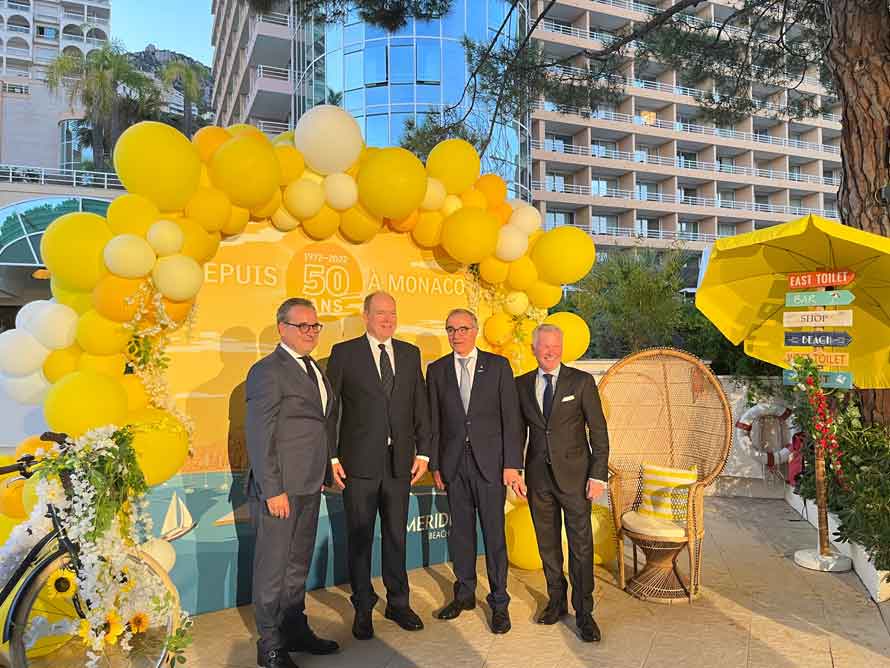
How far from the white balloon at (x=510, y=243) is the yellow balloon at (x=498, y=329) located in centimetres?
48

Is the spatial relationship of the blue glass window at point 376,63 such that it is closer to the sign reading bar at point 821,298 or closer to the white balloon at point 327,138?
the white balloon at point 327,138

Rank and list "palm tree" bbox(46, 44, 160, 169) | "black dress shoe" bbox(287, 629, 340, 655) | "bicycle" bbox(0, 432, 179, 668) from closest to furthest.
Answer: "bicycle" bbox(0, 432, 179, 668) → "black dress shoe" bbox(287, 629, 340, 655) → "palm tree" bbox(46, 44, 160, 169)

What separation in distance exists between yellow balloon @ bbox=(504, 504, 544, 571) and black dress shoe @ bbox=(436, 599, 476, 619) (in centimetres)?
78

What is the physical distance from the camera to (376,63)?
1909 cm

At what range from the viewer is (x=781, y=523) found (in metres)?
5.68

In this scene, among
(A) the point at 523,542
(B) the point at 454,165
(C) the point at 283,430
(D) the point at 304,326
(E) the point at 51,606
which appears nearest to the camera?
(E) the point at 51,606

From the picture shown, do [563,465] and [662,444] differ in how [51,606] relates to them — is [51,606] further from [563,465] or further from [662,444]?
[662,444]

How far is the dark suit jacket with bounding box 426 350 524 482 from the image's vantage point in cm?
361

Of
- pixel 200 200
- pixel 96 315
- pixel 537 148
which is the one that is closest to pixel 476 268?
pixel 200 200

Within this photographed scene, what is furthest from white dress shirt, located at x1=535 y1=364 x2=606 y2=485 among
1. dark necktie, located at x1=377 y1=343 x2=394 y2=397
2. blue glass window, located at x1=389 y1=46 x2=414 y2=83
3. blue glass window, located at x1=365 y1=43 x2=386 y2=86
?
blue glass window, located at x1=365 y1=43 x2=386 y2=86

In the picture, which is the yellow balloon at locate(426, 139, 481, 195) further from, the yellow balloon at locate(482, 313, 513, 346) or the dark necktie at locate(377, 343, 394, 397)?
the dark necktie at locate(377, 343, 394, 397)

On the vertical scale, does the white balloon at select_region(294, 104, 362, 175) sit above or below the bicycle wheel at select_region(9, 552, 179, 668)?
above

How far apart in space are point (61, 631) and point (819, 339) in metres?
4.84

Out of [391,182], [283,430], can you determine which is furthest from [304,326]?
[391,182]
